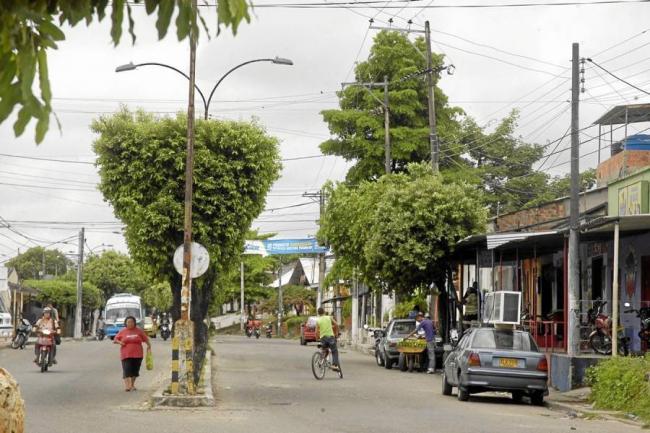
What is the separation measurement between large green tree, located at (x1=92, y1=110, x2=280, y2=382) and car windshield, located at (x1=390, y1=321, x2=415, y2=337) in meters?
13.3

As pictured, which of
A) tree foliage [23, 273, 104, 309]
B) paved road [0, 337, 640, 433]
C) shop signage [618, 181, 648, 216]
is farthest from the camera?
tree foliage [23, 273, 104, 309]

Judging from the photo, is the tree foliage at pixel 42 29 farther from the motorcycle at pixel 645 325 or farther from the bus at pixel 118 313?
the bus at pixel 118 313

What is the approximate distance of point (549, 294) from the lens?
36.4m

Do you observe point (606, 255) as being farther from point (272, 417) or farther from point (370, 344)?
point (370, 344)

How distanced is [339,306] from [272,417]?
6616 cm

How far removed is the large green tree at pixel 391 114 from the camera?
55.2 metres

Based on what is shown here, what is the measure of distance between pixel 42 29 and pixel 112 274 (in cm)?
10121

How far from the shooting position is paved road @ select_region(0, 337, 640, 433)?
52.3 feet

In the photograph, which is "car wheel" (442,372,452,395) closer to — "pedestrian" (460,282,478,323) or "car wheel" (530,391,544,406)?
"car wheel" (530,391,544,406)

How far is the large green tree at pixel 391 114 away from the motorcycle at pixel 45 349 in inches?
1100

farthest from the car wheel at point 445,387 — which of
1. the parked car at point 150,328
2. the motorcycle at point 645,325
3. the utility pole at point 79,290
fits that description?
the utility pole at point 79,290

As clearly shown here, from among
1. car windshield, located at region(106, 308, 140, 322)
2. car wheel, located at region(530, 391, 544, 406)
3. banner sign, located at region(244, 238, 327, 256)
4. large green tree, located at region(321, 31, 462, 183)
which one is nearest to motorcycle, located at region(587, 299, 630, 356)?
car wheel, located at region(530, 391, 544, 406)

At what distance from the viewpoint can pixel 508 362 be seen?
68.3ft

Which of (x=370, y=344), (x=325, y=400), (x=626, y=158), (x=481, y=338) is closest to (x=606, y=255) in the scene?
(x=626, y=158)
